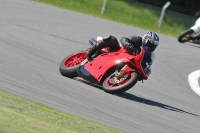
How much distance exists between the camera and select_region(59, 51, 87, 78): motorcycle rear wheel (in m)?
11.9

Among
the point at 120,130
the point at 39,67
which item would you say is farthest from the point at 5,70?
the point at 120,130

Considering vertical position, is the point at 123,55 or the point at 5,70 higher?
the point at 123,55

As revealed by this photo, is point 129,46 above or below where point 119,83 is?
above

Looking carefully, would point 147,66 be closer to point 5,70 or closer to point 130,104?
point 130,104

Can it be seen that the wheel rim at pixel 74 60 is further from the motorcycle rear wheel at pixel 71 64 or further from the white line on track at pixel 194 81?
the white line on track at pixel 194 81

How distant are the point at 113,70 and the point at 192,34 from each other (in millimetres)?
10448

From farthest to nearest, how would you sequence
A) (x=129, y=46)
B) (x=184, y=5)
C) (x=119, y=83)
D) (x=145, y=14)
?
(x=184, y=5)
(x=145, y=14)
(x=129, y=46)
(x=119, y=83)

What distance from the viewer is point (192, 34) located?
2148 cm

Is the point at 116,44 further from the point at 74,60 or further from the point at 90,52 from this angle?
the point at 74,60

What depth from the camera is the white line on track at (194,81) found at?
568 inches

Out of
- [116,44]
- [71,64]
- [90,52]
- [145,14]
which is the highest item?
[145,14]

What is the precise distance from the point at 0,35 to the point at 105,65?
409 cm

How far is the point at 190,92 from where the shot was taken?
1390cm

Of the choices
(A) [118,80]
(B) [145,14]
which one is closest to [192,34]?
(A) [118,80]
